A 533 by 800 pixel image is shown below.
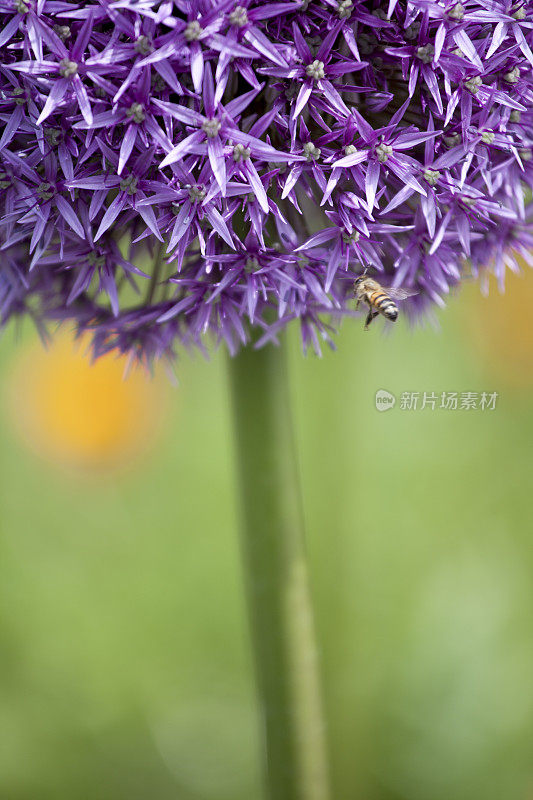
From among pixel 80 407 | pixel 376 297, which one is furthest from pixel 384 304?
pixel 80 407

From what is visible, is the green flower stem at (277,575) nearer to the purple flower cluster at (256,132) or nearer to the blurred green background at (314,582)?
the purple flower cluster at (256,132)

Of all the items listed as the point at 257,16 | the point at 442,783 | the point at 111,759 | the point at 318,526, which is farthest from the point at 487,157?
the point at 111,759

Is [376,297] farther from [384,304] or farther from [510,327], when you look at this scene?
[510,327]

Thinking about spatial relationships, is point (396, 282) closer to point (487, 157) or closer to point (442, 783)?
point (487, 157)
